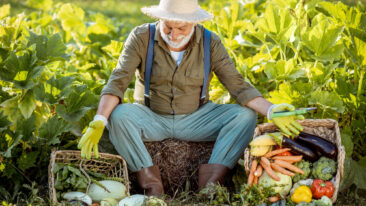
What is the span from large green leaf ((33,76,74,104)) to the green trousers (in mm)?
369

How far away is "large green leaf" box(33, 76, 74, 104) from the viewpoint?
3279 mm

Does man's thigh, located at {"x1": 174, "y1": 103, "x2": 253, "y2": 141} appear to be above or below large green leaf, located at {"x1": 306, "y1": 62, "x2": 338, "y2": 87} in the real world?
below

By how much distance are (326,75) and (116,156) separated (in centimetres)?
150

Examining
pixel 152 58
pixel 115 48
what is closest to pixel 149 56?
pixel 152 58

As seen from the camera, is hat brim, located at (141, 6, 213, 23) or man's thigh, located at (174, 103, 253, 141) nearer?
hat brim, located at (141, 6, 213, 23)

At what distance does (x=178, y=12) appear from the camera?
3094 mm

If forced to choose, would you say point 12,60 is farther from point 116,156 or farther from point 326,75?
point 326,75

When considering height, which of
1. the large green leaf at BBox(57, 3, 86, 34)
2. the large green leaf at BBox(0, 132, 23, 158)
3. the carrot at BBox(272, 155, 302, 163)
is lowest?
the carrot at BBox(272, 155, 302, 163)

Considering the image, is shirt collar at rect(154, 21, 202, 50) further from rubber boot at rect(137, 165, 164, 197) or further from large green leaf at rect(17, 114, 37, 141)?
large green leaf at rect(17, 114, 37, 141)

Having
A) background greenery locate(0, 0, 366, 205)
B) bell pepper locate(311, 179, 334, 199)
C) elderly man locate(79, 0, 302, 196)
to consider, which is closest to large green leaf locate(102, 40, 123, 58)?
background greenery locate(0, 0, 366, 205)

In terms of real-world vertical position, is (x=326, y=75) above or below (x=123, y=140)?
above

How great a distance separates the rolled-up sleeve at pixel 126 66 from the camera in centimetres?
320

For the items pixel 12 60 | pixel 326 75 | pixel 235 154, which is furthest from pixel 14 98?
pixel 326 75

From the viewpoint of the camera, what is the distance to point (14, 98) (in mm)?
3357
